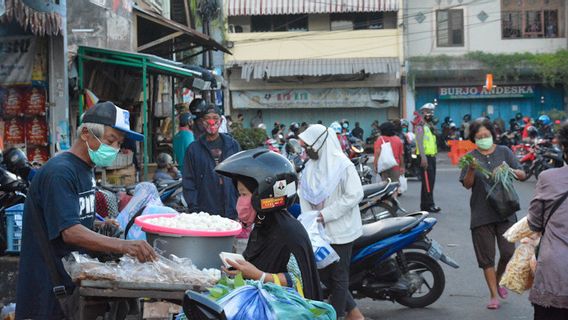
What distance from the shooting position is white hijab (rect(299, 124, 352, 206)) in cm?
662

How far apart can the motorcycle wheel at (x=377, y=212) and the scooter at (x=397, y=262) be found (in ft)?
10.0

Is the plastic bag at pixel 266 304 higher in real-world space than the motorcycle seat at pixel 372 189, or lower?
lower

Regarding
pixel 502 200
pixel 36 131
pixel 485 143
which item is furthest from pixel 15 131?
pixel 502 200

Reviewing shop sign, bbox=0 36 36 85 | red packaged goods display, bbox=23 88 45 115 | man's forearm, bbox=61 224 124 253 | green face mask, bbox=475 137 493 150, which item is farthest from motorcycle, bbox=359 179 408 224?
man's forearm, bbox=61 224 124 253

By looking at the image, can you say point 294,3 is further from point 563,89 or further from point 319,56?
point 563,89

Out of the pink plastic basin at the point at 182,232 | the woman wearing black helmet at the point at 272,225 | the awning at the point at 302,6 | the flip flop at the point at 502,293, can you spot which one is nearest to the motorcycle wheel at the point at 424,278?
the flip flop at the point at 502,293

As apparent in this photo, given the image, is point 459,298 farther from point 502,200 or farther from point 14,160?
point 14,160

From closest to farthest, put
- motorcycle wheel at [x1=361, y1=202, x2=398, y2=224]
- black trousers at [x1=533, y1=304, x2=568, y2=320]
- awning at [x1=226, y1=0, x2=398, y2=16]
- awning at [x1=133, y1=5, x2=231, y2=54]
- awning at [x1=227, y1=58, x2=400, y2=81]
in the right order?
black trousers at [x1=533, y1=304, x2=568, y2=320] → motorcycle wheel at [x1=361, y1=202, x2=398, y2=224] → awning at [x1=133, y1=5, x2=231, y2=54] → awning at [x1=226, y1=0, x2=398, y2=16] → awning at [x1=227, y1=58, x2=400, y2=81]

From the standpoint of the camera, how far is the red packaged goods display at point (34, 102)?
10758 millimetres

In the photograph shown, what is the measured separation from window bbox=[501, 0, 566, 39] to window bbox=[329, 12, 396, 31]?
5248 mm

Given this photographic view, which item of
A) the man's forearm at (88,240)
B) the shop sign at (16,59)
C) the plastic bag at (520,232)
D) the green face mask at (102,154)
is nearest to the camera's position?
the man's forearm at (88,240)

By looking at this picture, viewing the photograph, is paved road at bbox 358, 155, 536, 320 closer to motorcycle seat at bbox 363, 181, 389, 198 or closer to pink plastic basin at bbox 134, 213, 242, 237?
motorcycle seat at bbox 363, 181, 389, 198

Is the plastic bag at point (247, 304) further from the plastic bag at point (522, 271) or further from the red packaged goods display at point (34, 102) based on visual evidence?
the red packaged goods display at point (34, 102)

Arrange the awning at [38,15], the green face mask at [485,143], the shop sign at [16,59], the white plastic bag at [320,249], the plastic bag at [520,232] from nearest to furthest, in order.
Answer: the plastic bag at [520,232], the white plastic bag at [320,249], the green face mask at [485,143], the awning at [38,15], the shop sign at [16,59]
